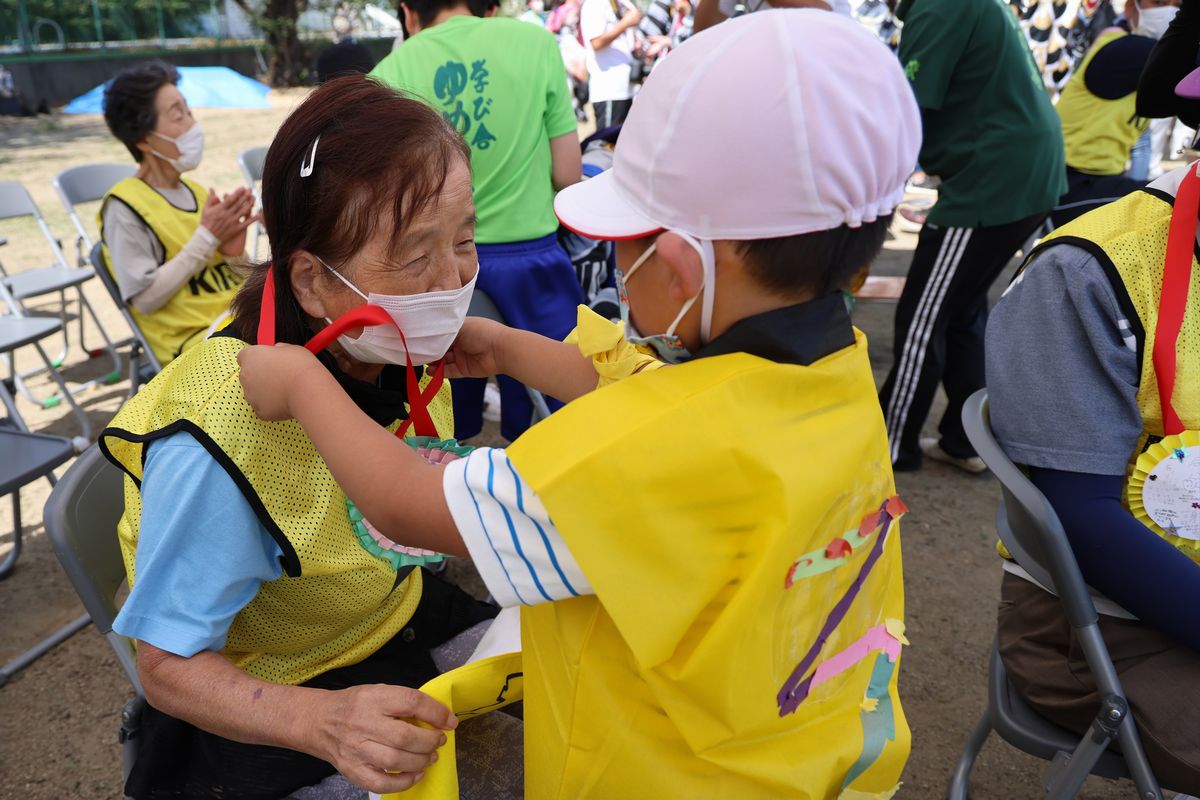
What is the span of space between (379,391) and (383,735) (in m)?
0.58

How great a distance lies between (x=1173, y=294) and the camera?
1.42 meters

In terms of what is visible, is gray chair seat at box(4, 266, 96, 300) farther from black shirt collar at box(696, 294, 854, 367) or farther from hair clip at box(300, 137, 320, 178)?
black shirt collar at box(696, 294, 854, 367)

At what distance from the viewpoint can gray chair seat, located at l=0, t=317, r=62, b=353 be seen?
3.83 metres

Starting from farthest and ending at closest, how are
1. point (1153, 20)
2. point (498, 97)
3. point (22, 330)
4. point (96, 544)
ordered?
1. point (1153, 20)
2. point (22, 330)
3. point (498, 97)
4. point (96, 544)

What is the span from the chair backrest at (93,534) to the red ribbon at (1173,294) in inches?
69.8

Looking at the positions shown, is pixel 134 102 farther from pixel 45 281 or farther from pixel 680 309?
pixel 680 309

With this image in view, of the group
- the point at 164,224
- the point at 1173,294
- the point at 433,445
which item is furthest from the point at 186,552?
the point at 164,224

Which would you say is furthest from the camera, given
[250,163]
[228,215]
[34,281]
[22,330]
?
[250,163]

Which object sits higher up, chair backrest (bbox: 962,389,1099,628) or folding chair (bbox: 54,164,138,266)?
chair backrest (bbox: 962,389,1099,628)

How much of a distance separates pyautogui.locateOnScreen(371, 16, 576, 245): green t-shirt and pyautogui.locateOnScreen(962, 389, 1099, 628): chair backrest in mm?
1957

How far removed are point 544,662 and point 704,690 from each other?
0.22 m

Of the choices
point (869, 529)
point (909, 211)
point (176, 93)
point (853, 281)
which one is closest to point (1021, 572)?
point (869, 529)

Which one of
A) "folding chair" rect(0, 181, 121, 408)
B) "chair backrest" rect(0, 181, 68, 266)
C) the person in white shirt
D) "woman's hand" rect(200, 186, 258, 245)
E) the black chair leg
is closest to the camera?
the black chair leg

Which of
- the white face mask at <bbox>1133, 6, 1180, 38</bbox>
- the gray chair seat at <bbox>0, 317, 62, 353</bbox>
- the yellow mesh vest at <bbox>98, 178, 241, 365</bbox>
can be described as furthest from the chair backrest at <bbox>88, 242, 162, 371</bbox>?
the white face mask at <bbox>1133, 6, 1180, 38</bbox>
